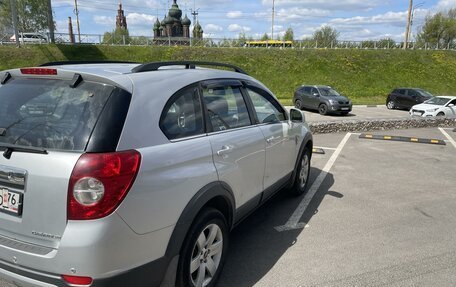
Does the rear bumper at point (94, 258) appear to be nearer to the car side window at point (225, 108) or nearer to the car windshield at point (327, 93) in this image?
the car side window at point (225, 108)

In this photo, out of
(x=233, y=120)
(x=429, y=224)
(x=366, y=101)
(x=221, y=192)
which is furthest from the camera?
(x=366, y=101)

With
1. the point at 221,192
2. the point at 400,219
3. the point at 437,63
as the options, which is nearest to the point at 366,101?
the point at 437,63

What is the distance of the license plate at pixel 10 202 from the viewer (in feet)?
6.98

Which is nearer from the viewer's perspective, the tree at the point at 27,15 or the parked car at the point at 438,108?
the parked car at the point at 438,108

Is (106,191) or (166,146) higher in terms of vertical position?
(166,146)

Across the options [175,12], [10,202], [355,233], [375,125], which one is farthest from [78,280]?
[175,12]

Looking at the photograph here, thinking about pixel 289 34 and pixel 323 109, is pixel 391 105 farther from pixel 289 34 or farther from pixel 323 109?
pixel 289 34

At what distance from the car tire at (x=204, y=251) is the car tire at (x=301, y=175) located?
2.21 m

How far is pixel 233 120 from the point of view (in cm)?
327

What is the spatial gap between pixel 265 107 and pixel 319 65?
35190 mm

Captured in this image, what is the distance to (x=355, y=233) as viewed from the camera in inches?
162

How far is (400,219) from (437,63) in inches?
1715

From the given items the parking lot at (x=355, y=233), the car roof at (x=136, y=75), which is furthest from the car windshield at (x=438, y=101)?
the car roof at (x=136, y=75)

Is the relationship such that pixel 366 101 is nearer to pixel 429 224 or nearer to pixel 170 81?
pixel 429 224
